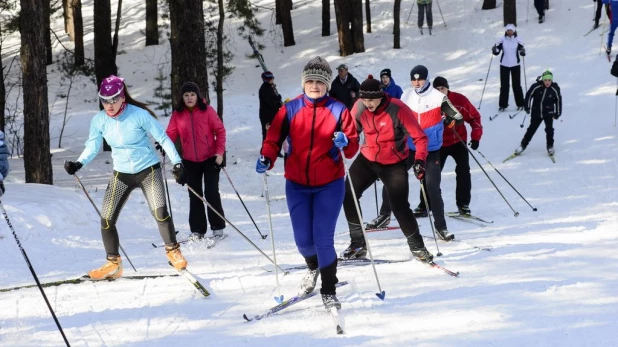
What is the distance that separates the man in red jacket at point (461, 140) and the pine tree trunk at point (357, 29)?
12.0 m

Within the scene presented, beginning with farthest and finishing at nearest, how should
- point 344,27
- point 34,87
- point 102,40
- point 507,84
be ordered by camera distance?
point 344,27, point 102,40, point 507,84, point 34,87

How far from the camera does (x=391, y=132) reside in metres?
6.72

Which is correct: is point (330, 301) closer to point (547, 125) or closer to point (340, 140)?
point (340, 140)

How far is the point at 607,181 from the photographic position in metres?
11.1

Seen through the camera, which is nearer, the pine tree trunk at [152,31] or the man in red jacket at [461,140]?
the man in red jacket at [461,140]

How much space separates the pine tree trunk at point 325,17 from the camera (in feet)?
78.8

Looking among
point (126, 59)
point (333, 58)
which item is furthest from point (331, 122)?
point (126, 59)

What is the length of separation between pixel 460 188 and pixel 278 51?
15.4m

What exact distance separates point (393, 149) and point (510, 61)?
10114 millimetres

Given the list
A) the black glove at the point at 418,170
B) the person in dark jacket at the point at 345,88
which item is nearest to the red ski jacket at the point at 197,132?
the black glove at the point at 418,170

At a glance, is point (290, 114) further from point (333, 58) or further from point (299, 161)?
point (333, 58)

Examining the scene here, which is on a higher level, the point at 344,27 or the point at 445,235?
the point at 344,27

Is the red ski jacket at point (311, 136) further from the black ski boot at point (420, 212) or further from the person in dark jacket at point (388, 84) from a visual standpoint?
the person in dark jacket at point (388, 84)

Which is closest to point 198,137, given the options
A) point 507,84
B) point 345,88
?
point 345,88
